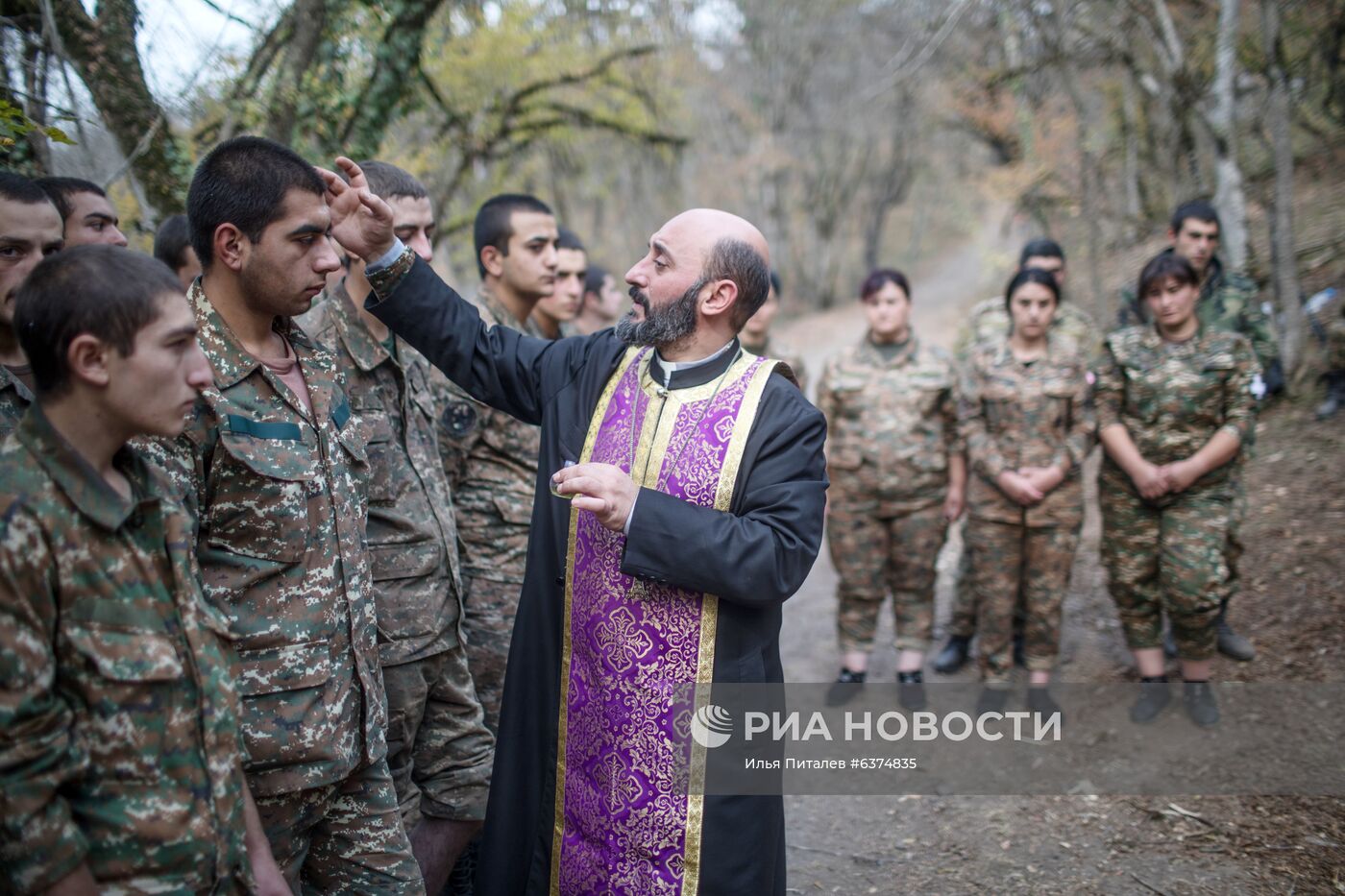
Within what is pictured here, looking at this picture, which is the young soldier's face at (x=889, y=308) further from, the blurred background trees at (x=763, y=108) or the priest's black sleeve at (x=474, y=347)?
the blurred background trees at (x=763, y=108)

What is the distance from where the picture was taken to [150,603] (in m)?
1.78

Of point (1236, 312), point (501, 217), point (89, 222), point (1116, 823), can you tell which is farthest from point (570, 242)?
point (1116, 823)

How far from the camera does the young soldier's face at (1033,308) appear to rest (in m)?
4.98

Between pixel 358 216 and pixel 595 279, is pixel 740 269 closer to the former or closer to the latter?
pixel 358 216

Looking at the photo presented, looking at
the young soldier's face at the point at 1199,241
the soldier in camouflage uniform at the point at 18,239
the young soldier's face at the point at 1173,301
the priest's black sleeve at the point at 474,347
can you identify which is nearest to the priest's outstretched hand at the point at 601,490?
the priest's black sleeve at the point at 474,347

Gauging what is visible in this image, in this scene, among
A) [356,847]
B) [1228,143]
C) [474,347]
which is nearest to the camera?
[356,847]

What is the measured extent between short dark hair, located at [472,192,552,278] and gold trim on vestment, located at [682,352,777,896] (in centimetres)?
190

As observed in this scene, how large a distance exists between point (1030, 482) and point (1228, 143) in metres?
4.76

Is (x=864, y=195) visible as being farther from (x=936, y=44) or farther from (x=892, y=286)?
(x=892, y=286)

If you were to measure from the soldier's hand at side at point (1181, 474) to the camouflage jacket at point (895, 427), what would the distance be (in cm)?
107

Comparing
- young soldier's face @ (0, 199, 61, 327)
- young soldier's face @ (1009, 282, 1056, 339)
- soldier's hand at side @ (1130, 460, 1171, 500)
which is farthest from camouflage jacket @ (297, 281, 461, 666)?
soldier's hand at side @ (1130, 460, 1171, 500)

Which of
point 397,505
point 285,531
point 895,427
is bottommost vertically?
point 285,531

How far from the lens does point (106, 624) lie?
1708 millimetres

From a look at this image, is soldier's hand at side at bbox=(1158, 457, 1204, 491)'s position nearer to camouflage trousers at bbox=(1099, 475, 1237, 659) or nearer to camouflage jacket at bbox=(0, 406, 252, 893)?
camouflage trousers at bbox=(1099, 475, 1237, 659)
